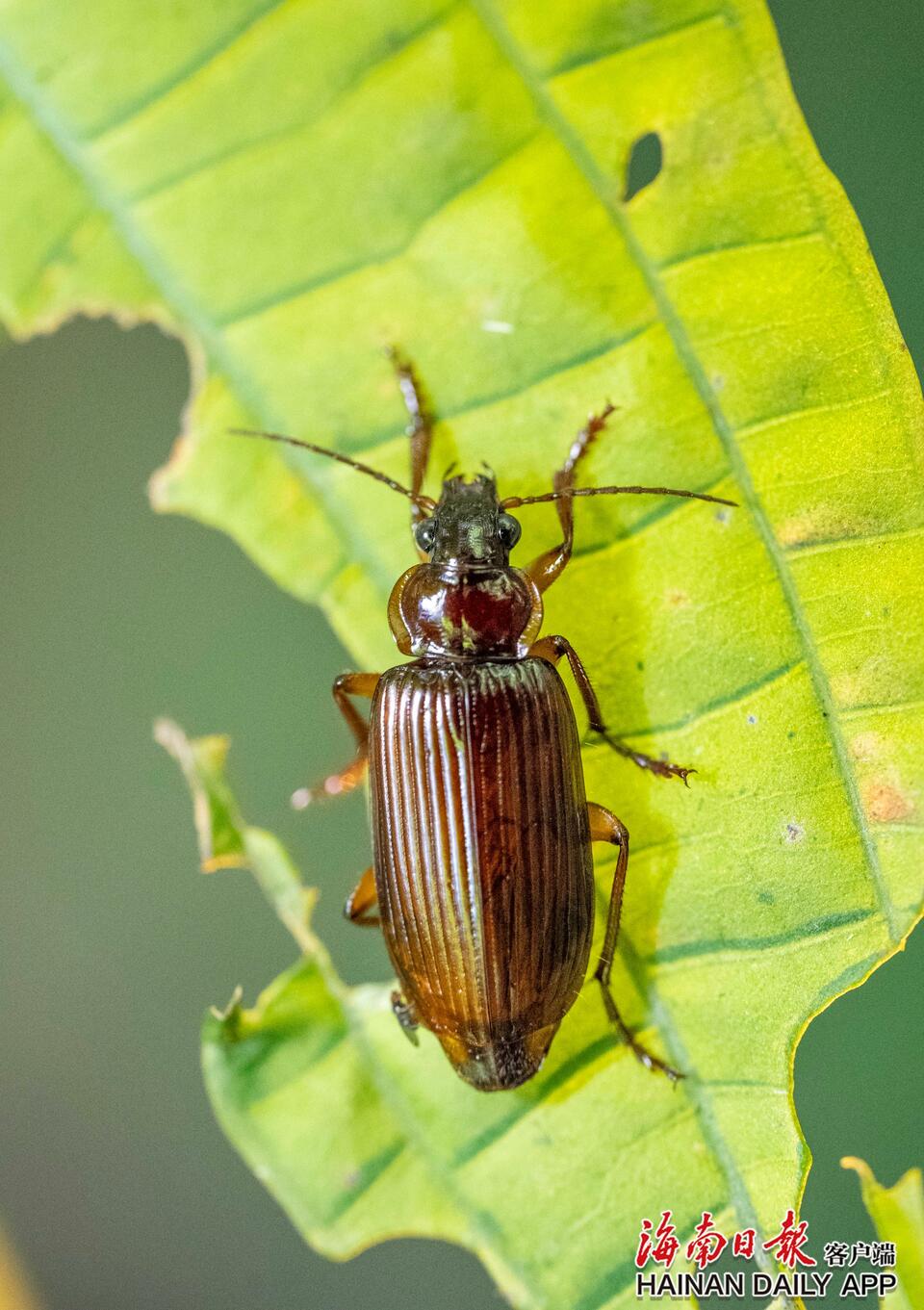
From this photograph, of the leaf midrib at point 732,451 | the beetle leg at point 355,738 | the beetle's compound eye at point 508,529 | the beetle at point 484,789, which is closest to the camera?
the leaf midrib at point 732,451

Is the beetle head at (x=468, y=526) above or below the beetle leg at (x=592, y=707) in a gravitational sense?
above

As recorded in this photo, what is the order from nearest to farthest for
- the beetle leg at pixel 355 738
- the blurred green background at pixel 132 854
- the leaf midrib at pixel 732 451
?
the leaf midrib at pixel 732 451
the beetle leg at pixel 355 738
the blurred green background at pixel 132 854

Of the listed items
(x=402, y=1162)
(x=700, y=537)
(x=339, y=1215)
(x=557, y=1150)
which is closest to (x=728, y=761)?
(x=700, y=537)

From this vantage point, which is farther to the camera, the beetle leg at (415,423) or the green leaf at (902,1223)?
the beetle leg at (415,423)

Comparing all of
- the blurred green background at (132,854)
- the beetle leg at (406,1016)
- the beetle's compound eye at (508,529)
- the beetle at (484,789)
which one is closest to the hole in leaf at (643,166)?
the beetle at (484,789)

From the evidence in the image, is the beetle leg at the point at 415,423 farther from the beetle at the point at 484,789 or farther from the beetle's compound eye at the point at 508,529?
the beetle's compound eye at the point at 508,529

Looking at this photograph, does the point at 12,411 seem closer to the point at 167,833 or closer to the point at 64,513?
the point at 64,513
